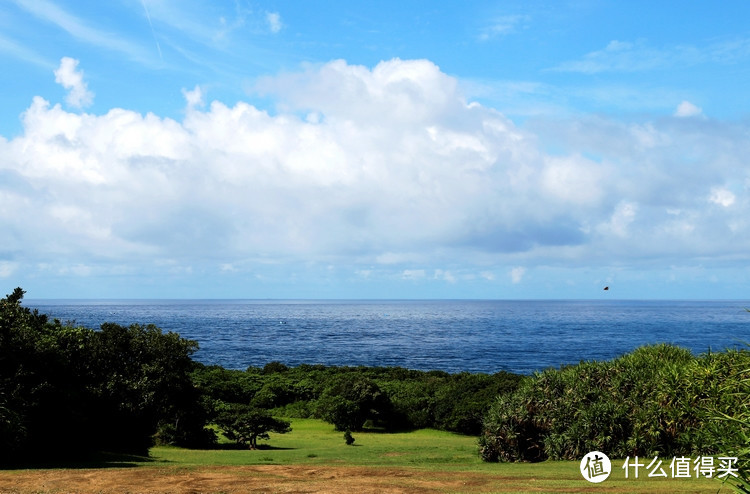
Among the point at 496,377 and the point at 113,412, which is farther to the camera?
the point at 496,377

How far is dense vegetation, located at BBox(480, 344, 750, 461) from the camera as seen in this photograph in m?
24.6

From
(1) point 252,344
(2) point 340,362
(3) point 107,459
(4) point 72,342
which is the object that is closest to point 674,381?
(3) point 107,459

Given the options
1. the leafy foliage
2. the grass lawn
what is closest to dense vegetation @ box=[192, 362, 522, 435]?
the leafy foliage

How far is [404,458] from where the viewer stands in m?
29.4

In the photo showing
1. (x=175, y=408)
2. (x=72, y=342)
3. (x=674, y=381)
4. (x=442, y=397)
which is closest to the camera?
(x=674, y=381)

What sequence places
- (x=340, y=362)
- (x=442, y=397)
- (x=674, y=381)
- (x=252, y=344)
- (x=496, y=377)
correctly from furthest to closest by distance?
→ (x=252, y=344) → (x=340, y=362) → (x=496, y=377) → (x=442, y=397) → (x=674, y=381)

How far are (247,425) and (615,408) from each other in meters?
20.8

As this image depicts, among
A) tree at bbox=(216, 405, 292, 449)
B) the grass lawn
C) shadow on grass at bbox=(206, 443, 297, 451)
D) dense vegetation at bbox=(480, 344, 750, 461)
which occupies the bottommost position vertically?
shadow on grass at bbox=(206, 443, 297, 451)

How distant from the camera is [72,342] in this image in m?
32.3

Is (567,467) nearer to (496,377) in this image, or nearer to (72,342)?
(72,342)

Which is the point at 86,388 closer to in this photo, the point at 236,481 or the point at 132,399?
the point at 132,399

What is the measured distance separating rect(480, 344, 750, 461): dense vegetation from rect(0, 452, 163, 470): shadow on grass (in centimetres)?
1611

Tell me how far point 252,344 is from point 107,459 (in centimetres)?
10286

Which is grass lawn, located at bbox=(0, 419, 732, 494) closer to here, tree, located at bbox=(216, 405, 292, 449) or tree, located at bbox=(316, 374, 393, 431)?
tree, located at bbox=(216, 405, 292, 449)
